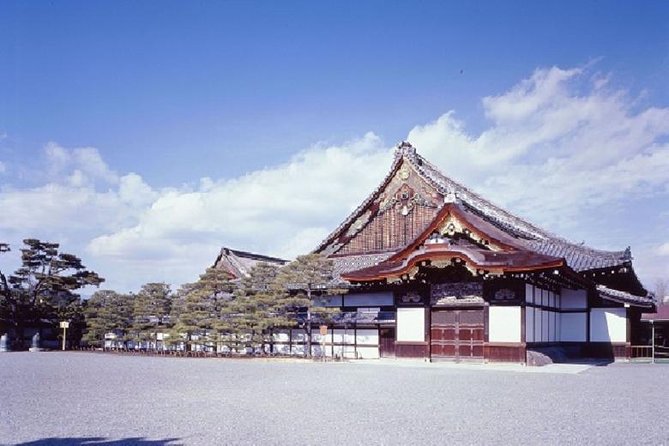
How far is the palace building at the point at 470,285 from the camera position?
23750mm

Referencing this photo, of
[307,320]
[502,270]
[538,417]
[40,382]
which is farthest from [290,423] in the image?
[307,320]

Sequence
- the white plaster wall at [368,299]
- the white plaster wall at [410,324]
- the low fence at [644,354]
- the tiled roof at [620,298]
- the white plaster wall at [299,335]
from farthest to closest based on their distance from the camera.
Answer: the white plaster wall at [299,335] < the white plaster wall at [368,299] < the low fence at [644,354] < the tiled roof at [620,298] < the white plaster wall at [410,324]

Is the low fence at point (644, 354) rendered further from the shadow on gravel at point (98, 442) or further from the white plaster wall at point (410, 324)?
the shadow on gravel at point (98, 442)

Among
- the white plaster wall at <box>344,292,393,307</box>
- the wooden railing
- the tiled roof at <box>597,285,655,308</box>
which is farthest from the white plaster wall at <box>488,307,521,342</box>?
the wooden railing

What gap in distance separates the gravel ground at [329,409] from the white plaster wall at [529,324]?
202 inches

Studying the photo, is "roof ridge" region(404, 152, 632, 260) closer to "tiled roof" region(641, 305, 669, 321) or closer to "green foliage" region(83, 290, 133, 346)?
"tiled roof" region(641, 305, 669, 321)

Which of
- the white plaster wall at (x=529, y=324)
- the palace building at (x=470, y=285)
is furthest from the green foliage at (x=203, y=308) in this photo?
the white plaster wall at (x=529, y=324)

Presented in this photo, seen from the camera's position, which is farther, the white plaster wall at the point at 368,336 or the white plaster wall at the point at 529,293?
the white plaster wall at the point at 368,336

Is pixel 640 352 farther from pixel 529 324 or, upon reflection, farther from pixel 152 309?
pixel 152 309

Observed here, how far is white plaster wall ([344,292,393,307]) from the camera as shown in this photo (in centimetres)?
2903

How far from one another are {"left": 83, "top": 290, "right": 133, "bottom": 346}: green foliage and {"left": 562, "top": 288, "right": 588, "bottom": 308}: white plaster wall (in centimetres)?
2569

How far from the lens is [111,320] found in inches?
1442

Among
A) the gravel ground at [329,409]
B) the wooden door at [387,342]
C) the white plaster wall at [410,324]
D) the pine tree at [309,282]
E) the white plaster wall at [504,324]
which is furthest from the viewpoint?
the wooden door at [387,342]

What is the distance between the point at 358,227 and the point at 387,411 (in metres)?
23.1
